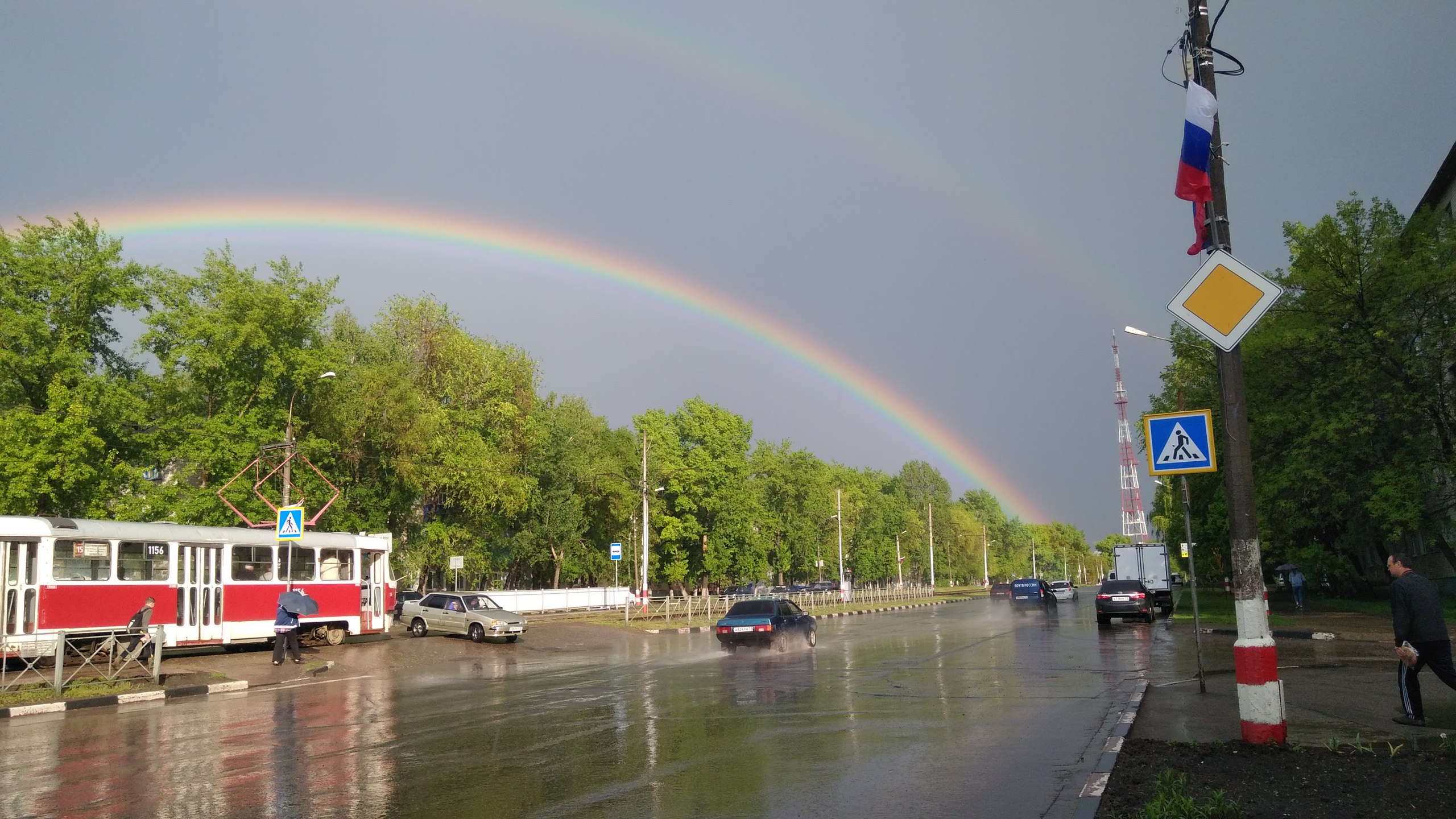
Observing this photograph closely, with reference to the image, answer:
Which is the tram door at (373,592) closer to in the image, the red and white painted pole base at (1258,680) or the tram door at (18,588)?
the tram door at (18,588)

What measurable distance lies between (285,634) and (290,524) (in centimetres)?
371

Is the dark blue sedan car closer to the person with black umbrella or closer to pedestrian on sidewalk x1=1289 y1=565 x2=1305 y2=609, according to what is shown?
the person with black umbrella

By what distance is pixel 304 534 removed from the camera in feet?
98.6

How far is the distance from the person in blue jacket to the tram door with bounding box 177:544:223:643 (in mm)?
3153

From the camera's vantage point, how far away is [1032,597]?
5634cm

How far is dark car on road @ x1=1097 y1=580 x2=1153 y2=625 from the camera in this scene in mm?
35781

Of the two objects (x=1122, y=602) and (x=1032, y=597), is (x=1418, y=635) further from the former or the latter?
(x=1032, y=597)

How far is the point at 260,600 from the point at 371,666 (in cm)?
523

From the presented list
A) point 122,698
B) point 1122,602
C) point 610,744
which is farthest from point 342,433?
point 610,744

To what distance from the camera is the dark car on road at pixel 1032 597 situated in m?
55.1

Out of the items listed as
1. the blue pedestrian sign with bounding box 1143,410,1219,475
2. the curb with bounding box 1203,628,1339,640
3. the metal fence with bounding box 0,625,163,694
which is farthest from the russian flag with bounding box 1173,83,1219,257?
the metal fence with bounding box 0,625,163,694

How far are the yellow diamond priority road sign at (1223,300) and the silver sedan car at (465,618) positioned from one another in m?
27.4

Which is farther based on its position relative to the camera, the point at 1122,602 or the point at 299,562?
the point at 1122,602

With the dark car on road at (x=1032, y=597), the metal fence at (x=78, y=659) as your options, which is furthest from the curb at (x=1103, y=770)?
the dark car on road at (x=1032, y=597)
